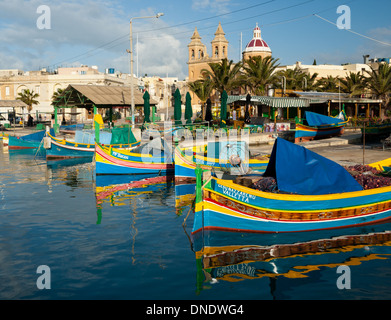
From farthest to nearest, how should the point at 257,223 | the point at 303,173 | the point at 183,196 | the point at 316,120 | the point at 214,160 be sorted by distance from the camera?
1. the point at 316,120
2. the point at 214,160
3. the point at 183,196
4. the point at 303,173
5. the point at 257,223

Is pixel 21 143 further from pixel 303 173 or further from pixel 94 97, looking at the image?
pixel 303 173

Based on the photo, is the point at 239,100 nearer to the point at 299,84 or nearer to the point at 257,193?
the point at 299,84

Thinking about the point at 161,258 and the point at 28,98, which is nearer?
the point at 161,258

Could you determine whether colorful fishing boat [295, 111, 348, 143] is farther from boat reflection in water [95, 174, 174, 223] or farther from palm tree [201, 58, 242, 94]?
boat reflection in water [95, 174, 174, 223]

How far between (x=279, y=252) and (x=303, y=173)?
2905 millimetres

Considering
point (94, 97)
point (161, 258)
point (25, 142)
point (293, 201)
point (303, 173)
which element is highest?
point (94, 97)

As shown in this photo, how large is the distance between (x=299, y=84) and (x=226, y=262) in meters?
53.8

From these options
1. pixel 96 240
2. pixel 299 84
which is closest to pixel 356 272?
pixel 96 240

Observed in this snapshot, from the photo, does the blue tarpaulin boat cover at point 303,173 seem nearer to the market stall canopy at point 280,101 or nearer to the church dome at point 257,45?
the market stall canopy at point 280,101

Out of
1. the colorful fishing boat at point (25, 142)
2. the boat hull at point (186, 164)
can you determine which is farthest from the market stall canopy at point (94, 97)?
the boat hull at point (186, 164)

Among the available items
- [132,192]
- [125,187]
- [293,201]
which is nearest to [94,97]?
[125,187]

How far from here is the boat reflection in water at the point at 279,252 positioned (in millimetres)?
10266

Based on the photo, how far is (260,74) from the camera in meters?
46.8

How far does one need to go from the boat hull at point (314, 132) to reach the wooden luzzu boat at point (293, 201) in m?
22.4
